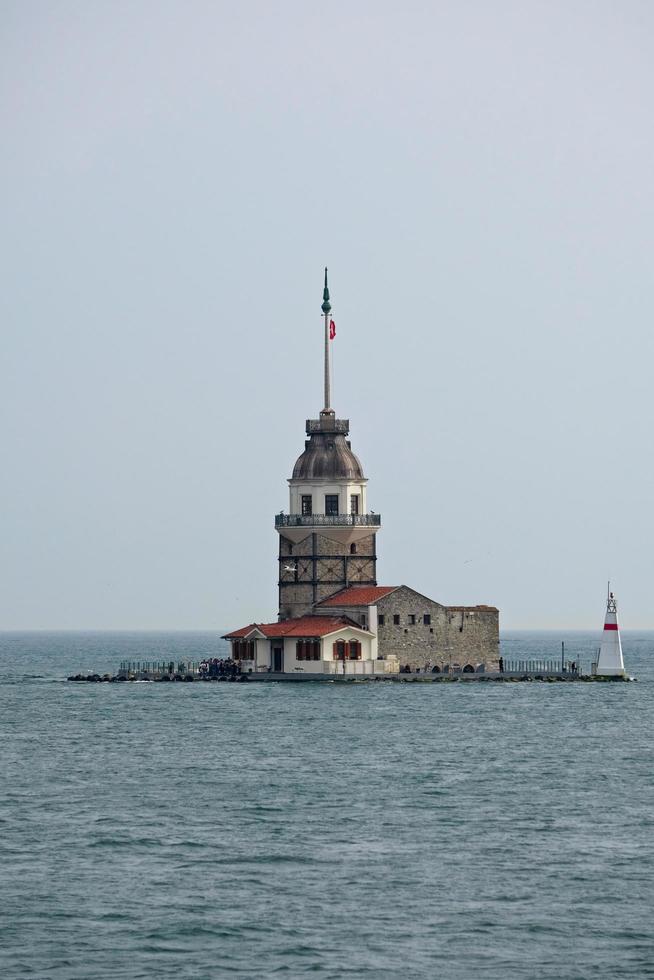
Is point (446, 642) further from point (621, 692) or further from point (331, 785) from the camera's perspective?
point (331, 785)

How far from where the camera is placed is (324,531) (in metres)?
122

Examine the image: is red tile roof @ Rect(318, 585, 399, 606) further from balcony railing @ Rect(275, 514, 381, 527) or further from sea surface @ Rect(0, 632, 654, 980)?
sea surface @ Rect(0, 632, 654, 980)

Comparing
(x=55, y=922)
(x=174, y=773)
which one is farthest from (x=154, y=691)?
(x=55, y=922)

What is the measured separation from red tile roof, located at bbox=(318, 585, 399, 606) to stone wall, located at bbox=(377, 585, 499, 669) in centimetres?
64

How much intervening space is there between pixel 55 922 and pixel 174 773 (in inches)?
1030

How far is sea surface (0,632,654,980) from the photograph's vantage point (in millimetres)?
39250

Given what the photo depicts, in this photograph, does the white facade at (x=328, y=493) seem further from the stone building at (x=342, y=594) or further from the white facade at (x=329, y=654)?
the white facade at (x=329, y=654)

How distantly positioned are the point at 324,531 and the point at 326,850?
7159 centimetres

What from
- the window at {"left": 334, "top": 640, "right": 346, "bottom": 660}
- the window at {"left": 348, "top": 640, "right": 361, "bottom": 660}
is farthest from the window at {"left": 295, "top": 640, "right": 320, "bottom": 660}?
the window at {"left": 348, "top": 640, "right": 361, "bottom": 660}

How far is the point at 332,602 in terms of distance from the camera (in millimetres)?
→ 118500

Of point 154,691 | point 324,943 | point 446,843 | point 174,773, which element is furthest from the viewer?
point 154,691

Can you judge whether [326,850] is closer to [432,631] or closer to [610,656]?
[432,631]

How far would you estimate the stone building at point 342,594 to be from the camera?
11612 centimetres

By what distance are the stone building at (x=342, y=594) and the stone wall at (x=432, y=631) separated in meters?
0.06
